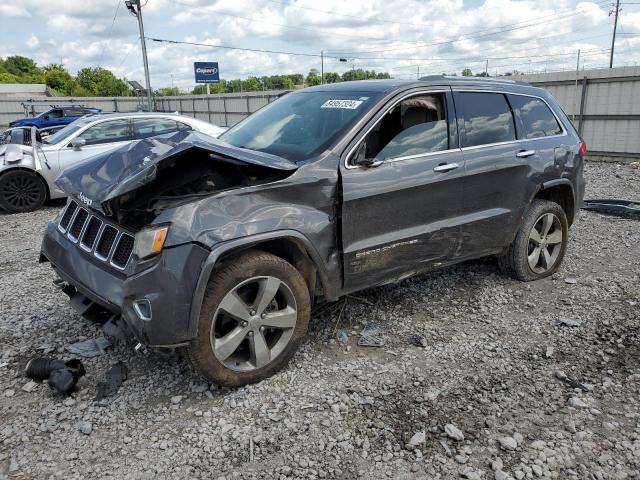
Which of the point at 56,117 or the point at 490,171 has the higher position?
the point at 56,117

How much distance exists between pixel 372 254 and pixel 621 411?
176 centimetres

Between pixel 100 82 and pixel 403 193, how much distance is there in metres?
97.7

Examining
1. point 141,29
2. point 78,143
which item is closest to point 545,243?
point 78,143

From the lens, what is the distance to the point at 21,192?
8.74 m

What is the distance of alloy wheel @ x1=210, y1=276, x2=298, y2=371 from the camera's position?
307 centimetres

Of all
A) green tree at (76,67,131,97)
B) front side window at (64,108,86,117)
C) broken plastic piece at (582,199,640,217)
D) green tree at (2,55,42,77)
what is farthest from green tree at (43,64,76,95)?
broken plastic piece at (582,199,640,217)

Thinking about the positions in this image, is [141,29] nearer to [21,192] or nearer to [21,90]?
[21,192]

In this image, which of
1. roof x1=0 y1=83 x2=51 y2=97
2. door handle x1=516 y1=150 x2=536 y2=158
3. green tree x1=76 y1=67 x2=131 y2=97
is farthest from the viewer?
green tree x1=76 y1=67 x2=131 y2=97

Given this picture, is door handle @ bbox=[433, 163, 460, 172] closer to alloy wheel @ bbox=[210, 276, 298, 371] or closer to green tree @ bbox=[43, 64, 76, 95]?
alloy wheel @ bbox=[210, 276, 298, 371]

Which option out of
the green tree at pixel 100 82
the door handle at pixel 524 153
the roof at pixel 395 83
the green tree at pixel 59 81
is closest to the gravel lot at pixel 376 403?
the door handle at pixel 524 153

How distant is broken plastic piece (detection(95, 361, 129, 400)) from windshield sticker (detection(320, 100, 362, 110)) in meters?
2.38

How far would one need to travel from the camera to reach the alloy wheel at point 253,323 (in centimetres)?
307

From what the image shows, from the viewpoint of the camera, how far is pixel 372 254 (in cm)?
361

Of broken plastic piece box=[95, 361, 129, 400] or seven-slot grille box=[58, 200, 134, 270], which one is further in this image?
broken plastic piece box=[95, 361, 129, 400]
